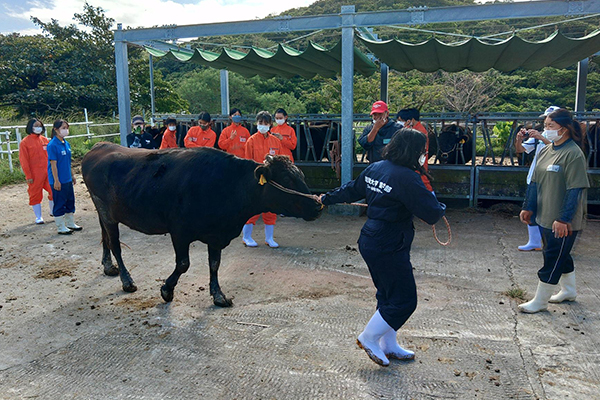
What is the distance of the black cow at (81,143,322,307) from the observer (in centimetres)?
434

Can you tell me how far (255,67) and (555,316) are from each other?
871cm

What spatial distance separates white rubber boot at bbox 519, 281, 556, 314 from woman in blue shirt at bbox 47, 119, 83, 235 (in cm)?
619

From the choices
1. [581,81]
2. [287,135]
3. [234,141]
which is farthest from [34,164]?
[581,81]

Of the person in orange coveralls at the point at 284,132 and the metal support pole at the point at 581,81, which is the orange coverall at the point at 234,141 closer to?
the person in orange coveralls at the point at 284,132

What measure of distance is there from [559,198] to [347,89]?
4.56m

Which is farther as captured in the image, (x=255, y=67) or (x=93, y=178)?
(x=255, y=67)

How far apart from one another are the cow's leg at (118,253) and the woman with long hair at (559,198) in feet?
12.2

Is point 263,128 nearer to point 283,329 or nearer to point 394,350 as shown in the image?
point 283,329

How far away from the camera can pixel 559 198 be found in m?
4.19

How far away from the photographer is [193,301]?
15.4 feet

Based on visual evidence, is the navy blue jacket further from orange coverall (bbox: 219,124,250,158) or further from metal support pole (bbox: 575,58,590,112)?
metal support pole (bbox: 575,58,590,112)

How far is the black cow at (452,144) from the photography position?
912cm

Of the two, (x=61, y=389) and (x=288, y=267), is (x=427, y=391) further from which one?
(x=288, y=267)

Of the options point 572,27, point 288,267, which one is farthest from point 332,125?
point 572,27
